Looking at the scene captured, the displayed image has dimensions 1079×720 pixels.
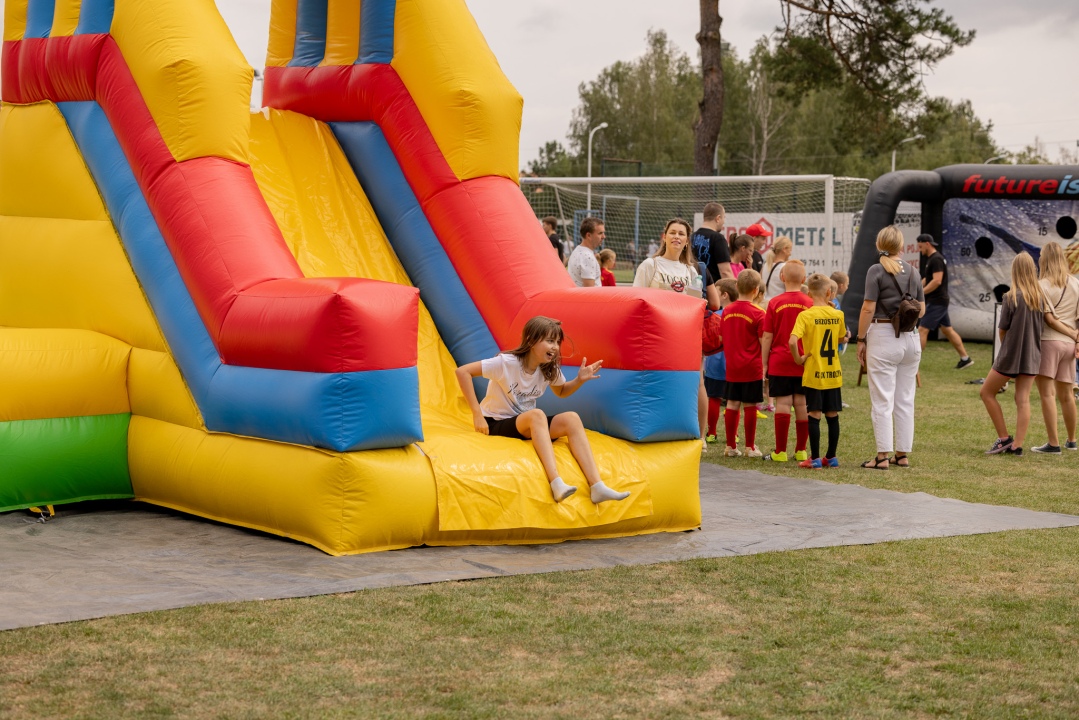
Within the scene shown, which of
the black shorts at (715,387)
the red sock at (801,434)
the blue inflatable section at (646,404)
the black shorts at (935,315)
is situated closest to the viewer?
the blue inflatable section at (646,404)

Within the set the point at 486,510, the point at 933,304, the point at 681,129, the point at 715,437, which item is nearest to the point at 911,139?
the point at 933,304

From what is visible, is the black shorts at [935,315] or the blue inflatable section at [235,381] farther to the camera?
the black shorts at [935,315]

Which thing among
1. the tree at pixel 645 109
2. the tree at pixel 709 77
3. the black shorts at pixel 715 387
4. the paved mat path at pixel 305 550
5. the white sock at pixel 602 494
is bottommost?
the paved mat path at pixel 305 550

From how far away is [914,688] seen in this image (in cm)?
358

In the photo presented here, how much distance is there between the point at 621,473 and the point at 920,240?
9.32m

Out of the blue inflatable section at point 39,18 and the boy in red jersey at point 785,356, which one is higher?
the blue inflatable section at point 39,18

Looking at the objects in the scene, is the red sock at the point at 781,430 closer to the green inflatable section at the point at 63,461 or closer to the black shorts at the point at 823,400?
the black shorts at the point at 823,400

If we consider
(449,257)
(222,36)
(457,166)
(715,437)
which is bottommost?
(715,437)

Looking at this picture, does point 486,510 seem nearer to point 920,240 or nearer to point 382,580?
point 382,580

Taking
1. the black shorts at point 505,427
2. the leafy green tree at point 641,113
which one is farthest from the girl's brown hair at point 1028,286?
the leafy green tree at point 641,113

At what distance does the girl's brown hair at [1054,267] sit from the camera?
8.39m

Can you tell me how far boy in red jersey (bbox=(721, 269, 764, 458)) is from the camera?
811cm

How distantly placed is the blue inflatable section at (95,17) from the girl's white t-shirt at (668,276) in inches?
133

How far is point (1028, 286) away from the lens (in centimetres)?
825
